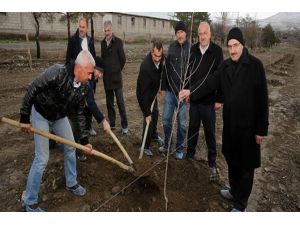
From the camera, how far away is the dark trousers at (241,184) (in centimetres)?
352

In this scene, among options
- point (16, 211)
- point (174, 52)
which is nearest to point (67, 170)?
point (16, 211)

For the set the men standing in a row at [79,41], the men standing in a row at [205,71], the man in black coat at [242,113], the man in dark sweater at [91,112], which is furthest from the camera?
the men standing in a row at [79,41]

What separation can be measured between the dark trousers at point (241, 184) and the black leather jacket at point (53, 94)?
2079 millimetres

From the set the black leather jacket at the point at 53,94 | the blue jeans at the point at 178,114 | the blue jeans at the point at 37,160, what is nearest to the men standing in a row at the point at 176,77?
the blue jeans at the point at 178,114

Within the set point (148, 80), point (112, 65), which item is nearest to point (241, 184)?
point (148, 80)

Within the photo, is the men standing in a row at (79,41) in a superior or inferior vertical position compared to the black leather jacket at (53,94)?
superior

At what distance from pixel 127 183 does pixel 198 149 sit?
2.00 m

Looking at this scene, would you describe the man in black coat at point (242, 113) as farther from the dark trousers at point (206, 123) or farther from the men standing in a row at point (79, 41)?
the men standing in a row at point (79, 41)

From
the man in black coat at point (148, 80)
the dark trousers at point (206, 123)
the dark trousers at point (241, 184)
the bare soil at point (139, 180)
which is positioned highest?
the man in black coat at point (148, 80)

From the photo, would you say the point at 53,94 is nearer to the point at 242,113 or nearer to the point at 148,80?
the point at 148,80

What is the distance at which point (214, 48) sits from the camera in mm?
4371

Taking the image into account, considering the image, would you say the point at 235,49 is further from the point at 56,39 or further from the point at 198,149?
the point at 56,39

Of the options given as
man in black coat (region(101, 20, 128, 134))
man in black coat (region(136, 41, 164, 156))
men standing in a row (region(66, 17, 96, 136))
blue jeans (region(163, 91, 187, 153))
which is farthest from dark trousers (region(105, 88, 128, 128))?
blue jeans (region(163, 91, 187, 153))

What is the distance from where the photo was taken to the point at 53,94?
10.6 ft
